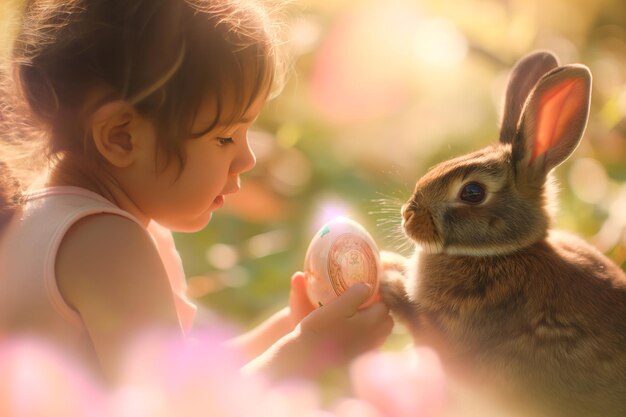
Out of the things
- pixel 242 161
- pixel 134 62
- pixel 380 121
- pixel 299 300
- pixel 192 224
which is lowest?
pixel 380 121

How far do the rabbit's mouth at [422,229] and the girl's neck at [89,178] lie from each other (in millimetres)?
402

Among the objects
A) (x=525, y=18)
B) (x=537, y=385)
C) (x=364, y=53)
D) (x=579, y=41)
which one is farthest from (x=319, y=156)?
(x=537, y=385)

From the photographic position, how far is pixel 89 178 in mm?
1162

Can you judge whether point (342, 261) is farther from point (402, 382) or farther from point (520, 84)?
point (520, 84)

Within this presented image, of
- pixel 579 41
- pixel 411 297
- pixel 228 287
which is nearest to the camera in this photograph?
pixel 411 297

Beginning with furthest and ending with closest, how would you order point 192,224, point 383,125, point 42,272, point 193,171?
point 383,125 < point 192,224 < point 193,171 < point 42,272

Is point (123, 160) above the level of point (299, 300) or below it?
above

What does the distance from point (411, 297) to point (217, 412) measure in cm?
32

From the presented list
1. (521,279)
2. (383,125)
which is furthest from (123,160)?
(383,125)

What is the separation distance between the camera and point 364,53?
91.4 inches

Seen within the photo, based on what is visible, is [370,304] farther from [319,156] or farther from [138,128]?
[319,156]

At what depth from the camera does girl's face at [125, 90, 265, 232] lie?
3.73 feet

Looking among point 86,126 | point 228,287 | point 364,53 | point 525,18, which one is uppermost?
point 86,126

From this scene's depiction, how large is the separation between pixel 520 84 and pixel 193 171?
0.52m
